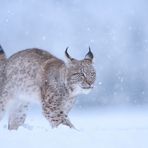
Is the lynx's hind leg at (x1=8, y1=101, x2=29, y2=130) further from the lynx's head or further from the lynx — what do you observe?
the lynx's head

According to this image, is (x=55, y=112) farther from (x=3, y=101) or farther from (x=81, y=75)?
(x=3, y=101)

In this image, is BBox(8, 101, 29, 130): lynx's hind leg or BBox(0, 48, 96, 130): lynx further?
BBox(8, 101, 29, 130): lynx's hind leg

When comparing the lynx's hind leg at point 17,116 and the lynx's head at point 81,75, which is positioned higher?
the lynx's head at point 81,75

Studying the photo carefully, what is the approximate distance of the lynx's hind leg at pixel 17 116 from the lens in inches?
473

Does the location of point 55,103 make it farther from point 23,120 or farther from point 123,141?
point 123,141

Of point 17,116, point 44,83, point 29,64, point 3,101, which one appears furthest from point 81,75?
point 17,116

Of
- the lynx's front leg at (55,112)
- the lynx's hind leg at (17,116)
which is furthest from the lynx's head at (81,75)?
the lynx's hind leg at (17,116)

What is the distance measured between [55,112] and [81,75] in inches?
34.2

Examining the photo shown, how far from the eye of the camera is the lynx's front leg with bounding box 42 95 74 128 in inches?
415

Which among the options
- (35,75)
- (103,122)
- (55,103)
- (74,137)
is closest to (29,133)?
(74,137)

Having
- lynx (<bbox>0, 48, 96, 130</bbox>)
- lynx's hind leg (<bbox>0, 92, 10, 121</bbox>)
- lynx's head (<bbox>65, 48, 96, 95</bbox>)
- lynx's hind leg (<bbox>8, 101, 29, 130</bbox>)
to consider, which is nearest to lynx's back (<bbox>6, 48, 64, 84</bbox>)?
lynx (<bbox>0, 48, 96, 130</bbox>)

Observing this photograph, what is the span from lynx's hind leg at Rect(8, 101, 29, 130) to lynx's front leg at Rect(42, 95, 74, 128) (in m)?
1.38

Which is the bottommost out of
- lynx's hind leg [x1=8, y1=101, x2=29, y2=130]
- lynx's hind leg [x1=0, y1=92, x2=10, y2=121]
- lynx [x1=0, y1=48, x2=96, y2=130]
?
lynx's hind leg [x1=8, y1=101, x2=29, y2=130]

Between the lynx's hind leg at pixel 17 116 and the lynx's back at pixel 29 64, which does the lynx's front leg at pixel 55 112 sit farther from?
the lynx's hind leg at pixel 17 116
